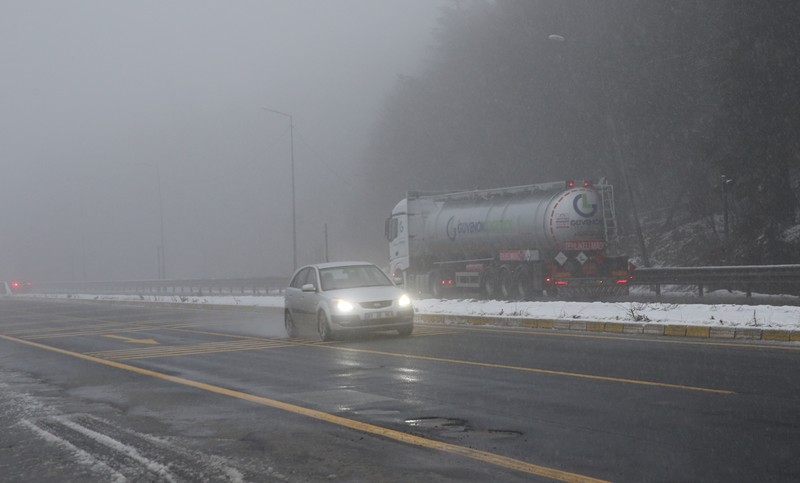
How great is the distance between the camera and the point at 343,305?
1727 centimetres

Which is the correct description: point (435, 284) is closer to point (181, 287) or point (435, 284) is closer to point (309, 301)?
point (309, 301)

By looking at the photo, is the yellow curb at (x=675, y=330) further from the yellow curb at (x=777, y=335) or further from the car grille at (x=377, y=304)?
the car grille at (x=377, y=304)

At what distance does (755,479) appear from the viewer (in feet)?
18.4

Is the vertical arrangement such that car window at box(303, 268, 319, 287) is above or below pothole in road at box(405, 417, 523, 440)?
above

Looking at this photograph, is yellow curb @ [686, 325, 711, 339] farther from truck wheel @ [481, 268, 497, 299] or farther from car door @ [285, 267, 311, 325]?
truck wheel @ [481, 268, 497, 299]

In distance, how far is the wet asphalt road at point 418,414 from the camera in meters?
6.33

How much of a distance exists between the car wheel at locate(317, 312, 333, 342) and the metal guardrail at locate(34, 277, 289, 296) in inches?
1171

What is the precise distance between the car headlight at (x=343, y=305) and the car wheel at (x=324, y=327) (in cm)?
38

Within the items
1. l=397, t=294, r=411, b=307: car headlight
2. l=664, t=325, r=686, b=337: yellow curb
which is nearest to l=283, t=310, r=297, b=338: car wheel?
l=397, t=294, r=411, b=307: car headlight

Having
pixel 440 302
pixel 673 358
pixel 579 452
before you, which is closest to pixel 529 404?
pixel 579 452

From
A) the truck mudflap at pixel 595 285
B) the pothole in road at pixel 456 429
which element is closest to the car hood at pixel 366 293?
the pothole in road at pixel 456 429

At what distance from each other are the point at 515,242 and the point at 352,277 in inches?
456

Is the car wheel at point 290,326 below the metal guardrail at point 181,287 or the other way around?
below

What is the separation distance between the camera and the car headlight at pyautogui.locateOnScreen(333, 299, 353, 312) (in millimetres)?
17188
